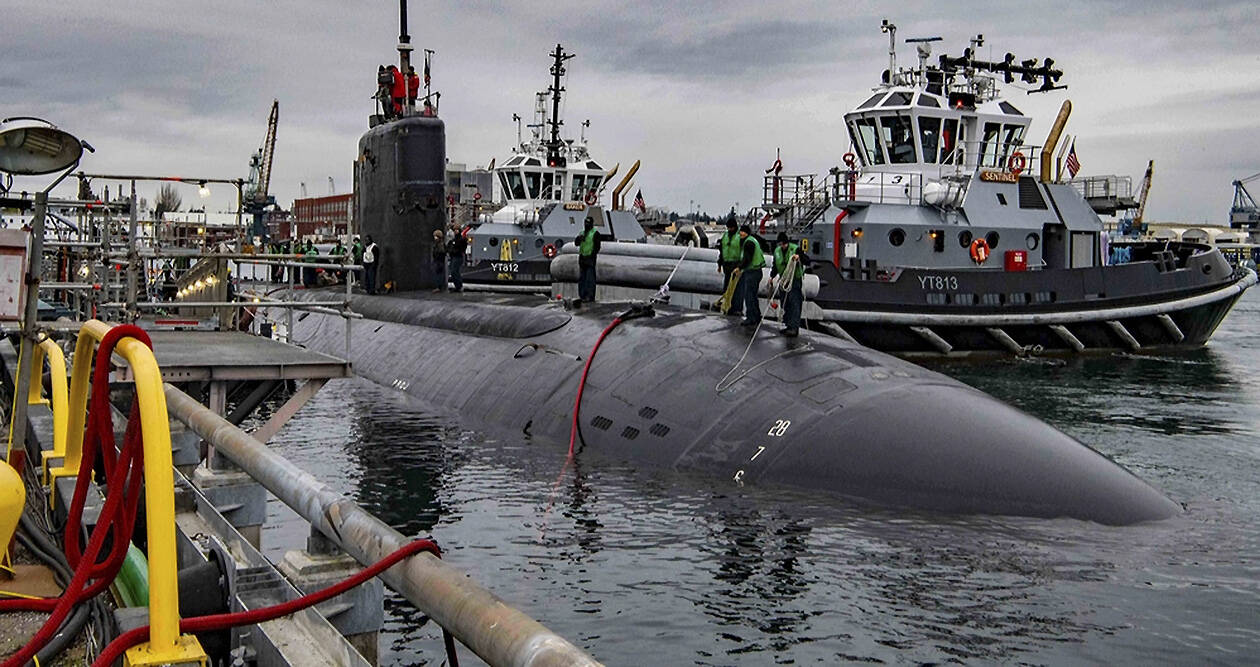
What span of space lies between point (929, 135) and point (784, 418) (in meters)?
24.1

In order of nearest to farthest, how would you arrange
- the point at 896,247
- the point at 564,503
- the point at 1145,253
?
the point at 564,503 → the point at 896,247 → the point at 1145,253

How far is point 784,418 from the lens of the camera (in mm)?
10688

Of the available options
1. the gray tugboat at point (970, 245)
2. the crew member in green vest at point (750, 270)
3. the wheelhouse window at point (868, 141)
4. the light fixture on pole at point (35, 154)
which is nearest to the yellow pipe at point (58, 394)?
the light fixture on pole at point (35, 154)

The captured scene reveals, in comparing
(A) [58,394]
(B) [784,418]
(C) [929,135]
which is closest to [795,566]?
(B) [784,418]

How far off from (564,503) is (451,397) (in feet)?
17.1

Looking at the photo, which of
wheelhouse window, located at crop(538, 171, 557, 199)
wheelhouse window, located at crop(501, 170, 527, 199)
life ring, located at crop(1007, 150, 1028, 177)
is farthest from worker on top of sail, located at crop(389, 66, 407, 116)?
wheelhouse window, located at crop(538, 171, 557, 199)

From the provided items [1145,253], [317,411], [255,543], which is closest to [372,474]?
[317,411]

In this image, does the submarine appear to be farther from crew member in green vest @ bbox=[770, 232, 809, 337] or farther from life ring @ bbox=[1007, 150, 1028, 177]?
life ring @ bbox=[1007, 150, 1028, 177]

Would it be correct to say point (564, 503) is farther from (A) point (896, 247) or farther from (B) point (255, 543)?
(A) point (896, 247)

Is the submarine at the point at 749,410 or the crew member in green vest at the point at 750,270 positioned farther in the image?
the crew member in green vest at the point at 750,270

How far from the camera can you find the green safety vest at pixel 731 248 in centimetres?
1499

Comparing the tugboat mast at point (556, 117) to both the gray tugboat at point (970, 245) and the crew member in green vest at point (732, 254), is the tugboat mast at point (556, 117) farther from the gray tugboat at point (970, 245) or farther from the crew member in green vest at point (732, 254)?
the crew member in green vest at point (732, 254)

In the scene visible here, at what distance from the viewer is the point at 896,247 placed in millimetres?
30500

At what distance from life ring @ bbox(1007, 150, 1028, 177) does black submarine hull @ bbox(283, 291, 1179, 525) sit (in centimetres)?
2066
